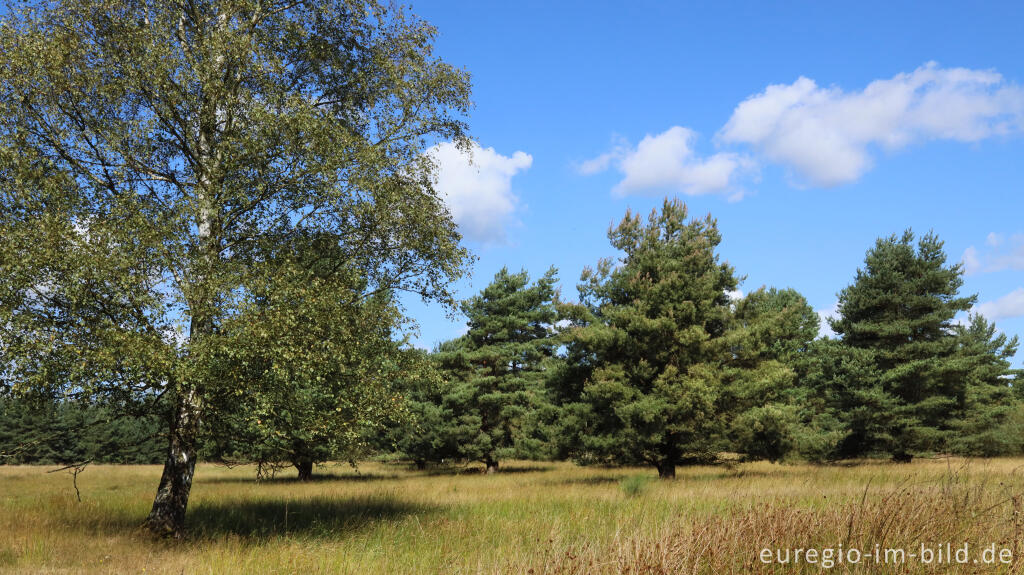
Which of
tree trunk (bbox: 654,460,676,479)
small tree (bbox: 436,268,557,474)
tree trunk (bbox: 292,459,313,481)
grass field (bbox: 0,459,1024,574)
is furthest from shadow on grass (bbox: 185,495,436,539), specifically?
small tree (bbox: 436,268,557,474)

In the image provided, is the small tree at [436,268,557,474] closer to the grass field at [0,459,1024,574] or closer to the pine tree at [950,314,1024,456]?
the grass field at [0,459,1024,574]

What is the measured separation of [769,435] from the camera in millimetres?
24578

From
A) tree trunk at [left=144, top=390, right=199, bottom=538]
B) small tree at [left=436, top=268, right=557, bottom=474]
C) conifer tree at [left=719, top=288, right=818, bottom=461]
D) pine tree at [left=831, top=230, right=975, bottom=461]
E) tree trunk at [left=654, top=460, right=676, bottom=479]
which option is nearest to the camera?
tree trunk at [left=144, top=390, right=199, bottom=538]

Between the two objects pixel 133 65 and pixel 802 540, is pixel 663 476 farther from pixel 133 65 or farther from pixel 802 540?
pixel 133 65

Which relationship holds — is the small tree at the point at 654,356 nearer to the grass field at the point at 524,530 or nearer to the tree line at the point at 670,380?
the tree line at the point at 670,380

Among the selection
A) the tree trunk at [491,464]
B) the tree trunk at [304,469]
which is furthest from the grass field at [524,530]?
the tree trunk at [491,464]

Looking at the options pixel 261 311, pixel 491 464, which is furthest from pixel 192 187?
pixel 491 464

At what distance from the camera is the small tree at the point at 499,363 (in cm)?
3378

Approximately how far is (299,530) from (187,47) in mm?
10974

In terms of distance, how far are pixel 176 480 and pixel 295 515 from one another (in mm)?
3597

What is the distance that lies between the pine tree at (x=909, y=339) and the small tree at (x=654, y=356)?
12.7m

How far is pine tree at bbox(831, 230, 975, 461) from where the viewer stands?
97.8 ft

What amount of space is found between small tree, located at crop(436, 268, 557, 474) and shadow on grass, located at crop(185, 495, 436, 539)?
16.0 metres

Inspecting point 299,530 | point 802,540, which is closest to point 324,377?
point 299,530
